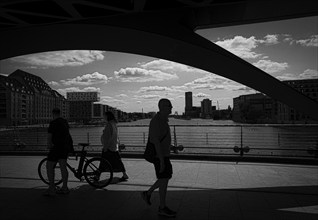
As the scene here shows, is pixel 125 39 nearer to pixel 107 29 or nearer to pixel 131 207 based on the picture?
pixel 107 29

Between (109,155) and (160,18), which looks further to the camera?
(160,18)

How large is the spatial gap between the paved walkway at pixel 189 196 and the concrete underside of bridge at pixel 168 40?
7.79 feet

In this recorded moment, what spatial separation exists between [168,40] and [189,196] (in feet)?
13.3

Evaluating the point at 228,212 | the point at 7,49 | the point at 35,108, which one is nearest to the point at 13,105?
the point at 35,108

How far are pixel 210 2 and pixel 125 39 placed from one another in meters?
2.61

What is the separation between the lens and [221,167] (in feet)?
26.4

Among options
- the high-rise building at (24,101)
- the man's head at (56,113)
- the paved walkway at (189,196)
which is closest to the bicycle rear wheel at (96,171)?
the paved walkway at (189,196)

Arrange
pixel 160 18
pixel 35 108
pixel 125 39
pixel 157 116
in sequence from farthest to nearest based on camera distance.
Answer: pixel 35 108 < pixel 125 39 < pixel 160 18 < pixel 157 116

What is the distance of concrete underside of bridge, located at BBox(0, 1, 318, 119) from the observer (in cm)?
697

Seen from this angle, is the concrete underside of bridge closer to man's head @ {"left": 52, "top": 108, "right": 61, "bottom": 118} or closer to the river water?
the river water

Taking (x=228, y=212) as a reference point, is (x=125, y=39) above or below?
above

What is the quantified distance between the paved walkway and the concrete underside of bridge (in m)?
2.37

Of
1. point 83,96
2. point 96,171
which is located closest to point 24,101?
point 83,96

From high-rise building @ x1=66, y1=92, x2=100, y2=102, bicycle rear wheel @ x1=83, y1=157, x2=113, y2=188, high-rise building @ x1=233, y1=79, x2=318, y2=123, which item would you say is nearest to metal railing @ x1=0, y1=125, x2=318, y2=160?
bicycle rear wheel @ x1=83, y1=157, x2=113, y2=188
